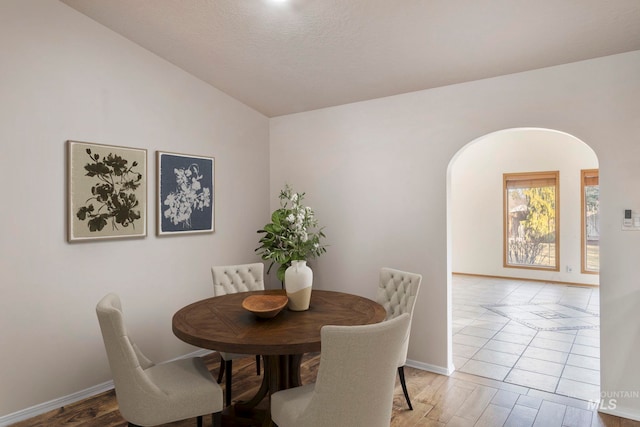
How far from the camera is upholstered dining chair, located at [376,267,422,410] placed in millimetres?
2891

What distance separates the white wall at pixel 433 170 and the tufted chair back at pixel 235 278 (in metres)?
0.96

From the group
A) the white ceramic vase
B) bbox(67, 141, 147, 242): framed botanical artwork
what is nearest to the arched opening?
the white ceramic vase

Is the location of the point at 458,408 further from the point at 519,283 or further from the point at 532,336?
the point at 519,283

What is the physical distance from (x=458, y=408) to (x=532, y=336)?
2.18 m

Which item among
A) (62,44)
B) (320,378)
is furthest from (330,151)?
(320,378)

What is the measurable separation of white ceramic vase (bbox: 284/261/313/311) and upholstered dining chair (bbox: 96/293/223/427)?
2.30 ft

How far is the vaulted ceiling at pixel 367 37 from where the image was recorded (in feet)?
8.29

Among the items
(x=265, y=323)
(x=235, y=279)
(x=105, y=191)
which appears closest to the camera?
(x=265, y=323)

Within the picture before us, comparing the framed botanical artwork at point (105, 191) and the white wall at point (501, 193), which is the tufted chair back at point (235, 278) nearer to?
the framed botanical artwork at point (105, 191)

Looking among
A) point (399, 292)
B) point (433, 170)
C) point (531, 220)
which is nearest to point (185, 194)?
point (399, 292)

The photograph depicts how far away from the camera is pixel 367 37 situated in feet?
9.78

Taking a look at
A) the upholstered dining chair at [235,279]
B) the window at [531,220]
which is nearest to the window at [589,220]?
the window at [531,220]

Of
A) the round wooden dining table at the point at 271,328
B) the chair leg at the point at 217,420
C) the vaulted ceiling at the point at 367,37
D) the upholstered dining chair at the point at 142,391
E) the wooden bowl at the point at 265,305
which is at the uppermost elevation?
the vaulted ceiling at the point at 367,37

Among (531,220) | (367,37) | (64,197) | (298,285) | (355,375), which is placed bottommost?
(355,375)
